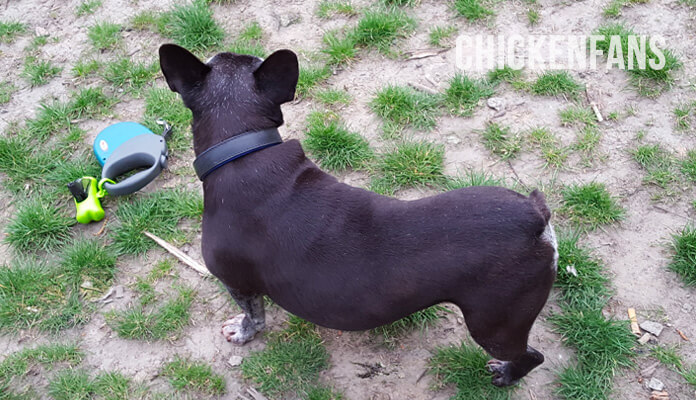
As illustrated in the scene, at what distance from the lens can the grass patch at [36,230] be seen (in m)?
4.48

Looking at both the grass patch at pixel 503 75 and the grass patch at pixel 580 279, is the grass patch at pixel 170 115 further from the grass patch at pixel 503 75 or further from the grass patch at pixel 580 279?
the grass patch at pixel 580 279

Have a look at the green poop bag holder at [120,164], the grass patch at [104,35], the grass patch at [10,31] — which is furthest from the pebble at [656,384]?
the grass patch at [10,31]

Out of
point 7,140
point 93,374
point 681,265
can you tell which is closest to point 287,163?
point 93,374

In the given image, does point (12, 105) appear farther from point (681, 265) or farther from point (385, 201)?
point (681, 265)

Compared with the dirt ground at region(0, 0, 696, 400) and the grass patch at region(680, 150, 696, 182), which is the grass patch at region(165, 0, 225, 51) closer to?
the dirt ground at region(0, 0, 696, 400)

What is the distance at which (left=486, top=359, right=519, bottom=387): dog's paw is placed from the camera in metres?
3.55

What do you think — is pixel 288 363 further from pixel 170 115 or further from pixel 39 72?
pixel 39 72

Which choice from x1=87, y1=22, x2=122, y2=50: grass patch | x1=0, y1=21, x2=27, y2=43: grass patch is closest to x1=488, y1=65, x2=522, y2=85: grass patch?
x1=87, y1=22, x2=122, y2=50: grass patch

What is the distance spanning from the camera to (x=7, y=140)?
5125 millimetres

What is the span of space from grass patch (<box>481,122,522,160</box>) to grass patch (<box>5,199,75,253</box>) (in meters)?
3.43

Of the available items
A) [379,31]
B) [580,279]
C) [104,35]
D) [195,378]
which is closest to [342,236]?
[195,378]

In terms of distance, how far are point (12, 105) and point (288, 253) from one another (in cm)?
395

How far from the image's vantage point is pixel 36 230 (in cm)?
449

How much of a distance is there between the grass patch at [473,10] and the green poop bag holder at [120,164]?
3.04m
